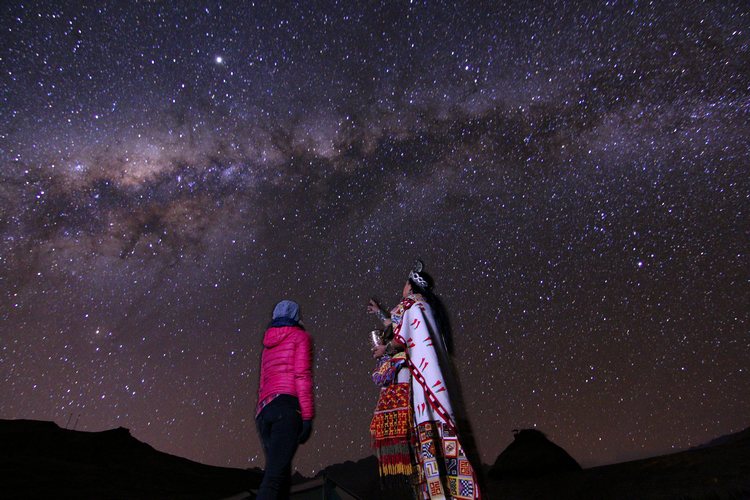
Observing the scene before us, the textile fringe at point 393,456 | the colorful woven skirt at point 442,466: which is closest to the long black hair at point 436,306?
the colorful woven skirt at point 442,466

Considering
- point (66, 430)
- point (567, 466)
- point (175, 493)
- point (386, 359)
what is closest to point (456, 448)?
point (386, 359)

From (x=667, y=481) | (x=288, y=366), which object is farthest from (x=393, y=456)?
(x=667, y=481)

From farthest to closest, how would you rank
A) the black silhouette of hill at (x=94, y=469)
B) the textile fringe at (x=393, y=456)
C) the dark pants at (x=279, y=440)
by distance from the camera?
1. the black silhouette of hill at (x=94, y=469)
2. the textile fringe at (x=393, y=456)
3. the dark pants at (x=279, y=440)

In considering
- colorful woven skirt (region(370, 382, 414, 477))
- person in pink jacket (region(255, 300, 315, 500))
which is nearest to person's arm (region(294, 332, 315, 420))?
person in pink jacket (region(255, 300, 315, 500))

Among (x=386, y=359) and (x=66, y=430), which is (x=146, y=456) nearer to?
(x=66, y=430)

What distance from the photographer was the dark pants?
7.69ft

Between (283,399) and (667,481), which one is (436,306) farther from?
(667,481)

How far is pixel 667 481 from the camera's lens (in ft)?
21.5

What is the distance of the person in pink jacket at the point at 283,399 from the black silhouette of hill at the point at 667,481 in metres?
3.77

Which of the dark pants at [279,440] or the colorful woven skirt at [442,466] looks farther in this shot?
the colorful woven skirt at [442,466]

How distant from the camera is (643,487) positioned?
259 inches

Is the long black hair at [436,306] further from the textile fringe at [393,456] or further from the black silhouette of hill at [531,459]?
the black silhouette of hill at [531,459]

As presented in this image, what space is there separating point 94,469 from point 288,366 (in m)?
32.2

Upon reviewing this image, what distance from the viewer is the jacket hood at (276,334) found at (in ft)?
9.41
